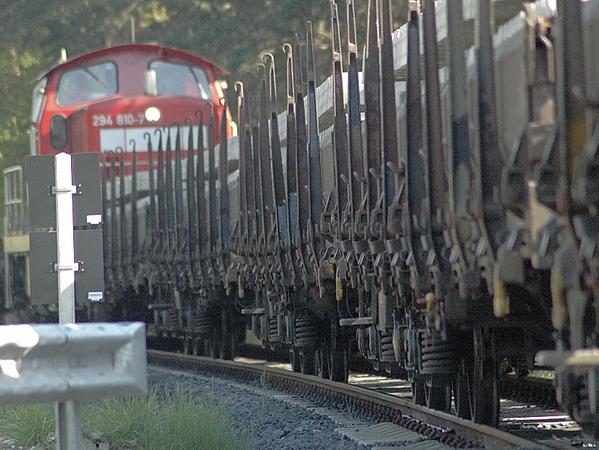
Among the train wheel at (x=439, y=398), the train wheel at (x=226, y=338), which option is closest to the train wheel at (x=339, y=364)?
the train wheel at (x=439, y=398)

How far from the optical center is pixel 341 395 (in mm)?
14180

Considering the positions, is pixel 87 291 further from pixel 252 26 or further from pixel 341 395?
pixel 252 26

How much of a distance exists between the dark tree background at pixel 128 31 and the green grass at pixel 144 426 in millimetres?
29376

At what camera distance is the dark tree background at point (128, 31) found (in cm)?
4288

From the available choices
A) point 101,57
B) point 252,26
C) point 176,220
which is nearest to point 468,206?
point 176,220

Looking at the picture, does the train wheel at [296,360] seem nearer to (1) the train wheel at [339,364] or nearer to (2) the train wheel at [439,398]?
(1) the train wheel at [339,364]

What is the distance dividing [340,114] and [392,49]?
1554 mm

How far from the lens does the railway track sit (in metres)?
10.2

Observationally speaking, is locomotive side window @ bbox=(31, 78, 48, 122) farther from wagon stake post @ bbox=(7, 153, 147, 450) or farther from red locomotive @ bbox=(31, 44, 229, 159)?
wagon stake post @ bbox=(7, 153, 147, 450)

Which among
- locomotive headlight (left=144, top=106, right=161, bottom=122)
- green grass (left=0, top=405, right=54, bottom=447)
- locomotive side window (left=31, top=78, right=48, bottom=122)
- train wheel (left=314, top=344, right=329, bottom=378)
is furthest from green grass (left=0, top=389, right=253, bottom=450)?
locomotive side window (left=31, top=78, right=48, bottom=122)

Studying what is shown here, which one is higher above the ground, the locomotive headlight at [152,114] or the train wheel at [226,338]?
the locomotive headlight at [152,114]

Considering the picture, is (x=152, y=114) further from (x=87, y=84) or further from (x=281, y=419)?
(x=281, y=419)

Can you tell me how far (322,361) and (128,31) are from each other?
3299cm

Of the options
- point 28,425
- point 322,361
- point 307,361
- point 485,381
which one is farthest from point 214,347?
point 485,381
